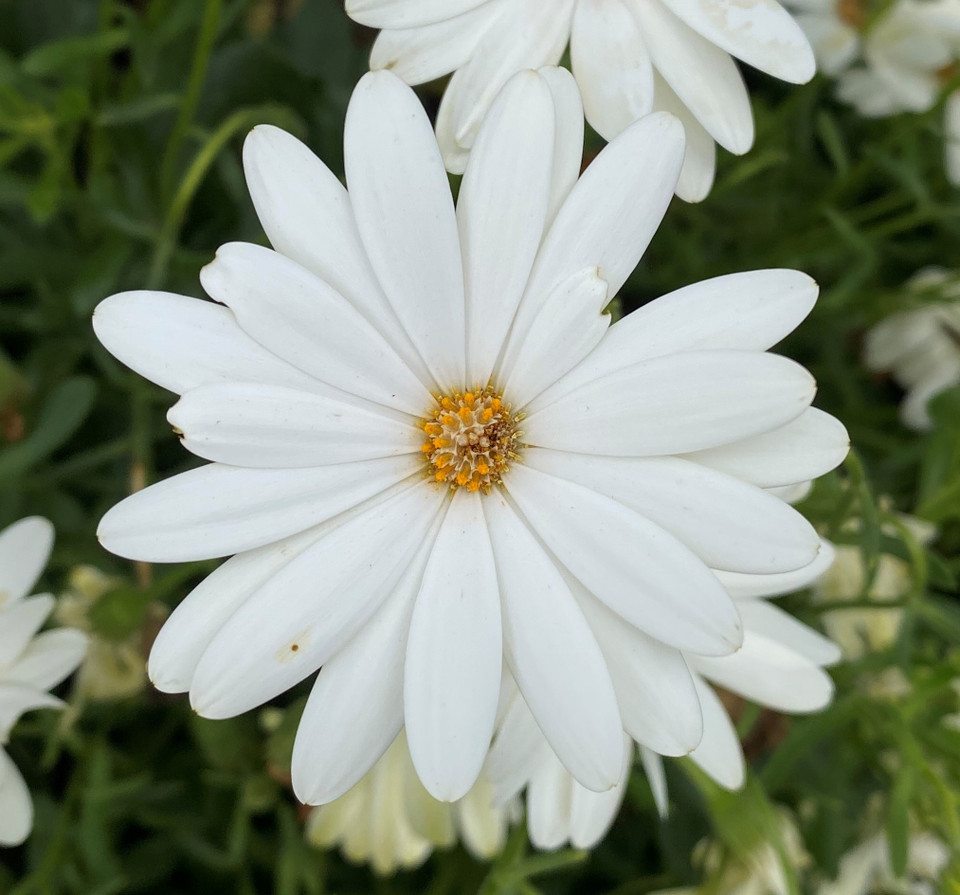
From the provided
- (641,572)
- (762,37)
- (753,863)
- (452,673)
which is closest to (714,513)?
(641,572)

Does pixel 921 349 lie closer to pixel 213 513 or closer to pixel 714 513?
pixel 714 513

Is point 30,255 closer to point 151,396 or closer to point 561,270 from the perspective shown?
point 151,396

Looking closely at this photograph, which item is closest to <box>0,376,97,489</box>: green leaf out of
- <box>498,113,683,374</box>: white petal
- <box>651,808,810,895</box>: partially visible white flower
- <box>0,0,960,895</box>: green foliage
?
<box>0,0,960,895</box>: green foliage

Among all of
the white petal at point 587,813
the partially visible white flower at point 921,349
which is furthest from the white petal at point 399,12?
the partially visible white flower at point 921,349

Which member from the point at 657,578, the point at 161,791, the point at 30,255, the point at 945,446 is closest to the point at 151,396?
the point at 30,255

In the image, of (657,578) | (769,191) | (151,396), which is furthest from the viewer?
(769,191)

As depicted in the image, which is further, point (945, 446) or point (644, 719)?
point (945, 446)

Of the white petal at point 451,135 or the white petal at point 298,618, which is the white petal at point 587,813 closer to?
the white petal at point 298,618

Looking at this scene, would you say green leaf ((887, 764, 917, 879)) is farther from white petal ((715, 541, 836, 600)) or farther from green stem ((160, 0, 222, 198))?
green stem ((160, 0, 222, 198))
